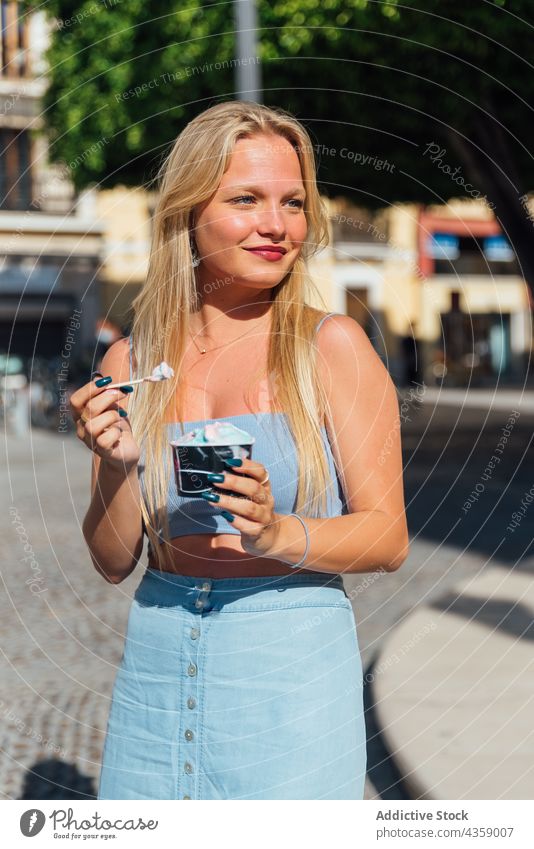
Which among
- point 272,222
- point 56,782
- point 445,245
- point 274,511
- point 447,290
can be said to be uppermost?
point 445,245

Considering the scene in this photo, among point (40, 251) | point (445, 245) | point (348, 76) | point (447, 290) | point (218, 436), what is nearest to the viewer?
point (218, 436)

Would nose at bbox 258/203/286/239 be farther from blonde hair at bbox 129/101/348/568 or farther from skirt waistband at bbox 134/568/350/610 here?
skirt waistband at bbox 134/568/350/610

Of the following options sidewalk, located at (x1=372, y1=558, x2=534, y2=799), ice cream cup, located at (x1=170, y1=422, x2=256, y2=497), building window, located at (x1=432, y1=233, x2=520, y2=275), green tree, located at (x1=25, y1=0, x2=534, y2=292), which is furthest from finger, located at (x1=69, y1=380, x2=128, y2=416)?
building window, located at (x1=432, y1=233, x2=520, y2=275)

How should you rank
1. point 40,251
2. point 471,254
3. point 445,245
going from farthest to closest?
point 471,254 < point 445,245 < point 40,251

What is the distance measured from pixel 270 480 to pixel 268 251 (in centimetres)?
39

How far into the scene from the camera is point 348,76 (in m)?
12.1

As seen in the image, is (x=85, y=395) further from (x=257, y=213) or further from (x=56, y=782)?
(x=56, y=782)

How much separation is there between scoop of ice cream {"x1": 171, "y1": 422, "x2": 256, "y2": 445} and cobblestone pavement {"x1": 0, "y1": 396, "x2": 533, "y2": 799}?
2.46ft

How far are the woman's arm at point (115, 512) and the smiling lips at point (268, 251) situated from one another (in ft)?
1.06

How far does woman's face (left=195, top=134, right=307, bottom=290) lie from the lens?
194 centimetres

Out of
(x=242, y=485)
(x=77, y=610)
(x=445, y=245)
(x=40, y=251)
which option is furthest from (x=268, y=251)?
(x=445, y=245)

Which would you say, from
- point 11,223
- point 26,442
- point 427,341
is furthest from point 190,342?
point 427,341

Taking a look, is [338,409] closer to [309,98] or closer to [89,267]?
[309,98]

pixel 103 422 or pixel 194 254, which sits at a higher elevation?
pixel 194 254
